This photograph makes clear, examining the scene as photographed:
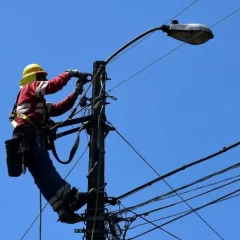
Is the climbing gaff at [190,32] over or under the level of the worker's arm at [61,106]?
over

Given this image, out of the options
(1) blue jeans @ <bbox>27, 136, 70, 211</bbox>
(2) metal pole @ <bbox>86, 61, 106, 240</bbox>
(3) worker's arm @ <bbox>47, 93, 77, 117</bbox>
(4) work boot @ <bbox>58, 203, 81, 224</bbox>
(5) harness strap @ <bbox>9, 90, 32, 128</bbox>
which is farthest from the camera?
(3) worker's arm @ <bbox>47, 93, 77, 117</bbox>

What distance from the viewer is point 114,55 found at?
32.9 feet

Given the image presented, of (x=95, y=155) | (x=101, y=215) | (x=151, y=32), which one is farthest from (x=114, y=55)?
(x=101, y=215)

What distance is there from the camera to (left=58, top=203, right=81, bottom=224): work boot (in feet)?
30.9

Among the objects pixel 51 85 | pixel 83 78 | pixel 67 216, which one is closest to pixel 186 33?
pixel 83 78

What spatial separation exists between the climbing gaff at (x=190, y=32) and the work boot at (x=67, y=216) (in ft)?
7.05

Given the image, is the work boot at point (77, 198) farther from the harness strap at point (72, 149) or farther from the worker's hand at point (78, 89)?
the worker's hand at point (78, 89)

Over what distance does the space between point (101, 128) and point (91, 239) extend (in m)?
1.26

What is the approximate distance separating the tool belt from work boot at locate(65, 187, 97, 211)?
0.56m

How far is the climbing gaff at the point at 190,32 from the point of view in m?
9.85

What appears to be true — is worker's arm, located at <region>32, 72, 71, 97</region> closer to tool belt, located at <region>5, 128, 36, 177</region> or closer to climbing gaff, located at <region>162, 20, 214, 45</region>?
tool belt, located at <region>5, 128, 36, 177</region>

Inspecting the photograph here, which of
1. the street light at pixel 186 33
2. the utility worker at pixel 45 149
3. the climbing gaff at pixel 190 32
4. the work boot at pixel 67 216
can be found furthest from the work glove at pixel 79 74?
the work boot at pixel 67 216

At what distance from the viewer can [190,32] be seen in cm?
991

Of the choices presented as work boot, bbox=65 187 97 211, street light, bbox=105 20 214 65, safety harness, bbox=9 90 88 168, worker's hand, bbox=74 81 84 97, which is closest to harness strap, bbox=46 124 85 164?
safety harness, bbox=9 90 88 168
